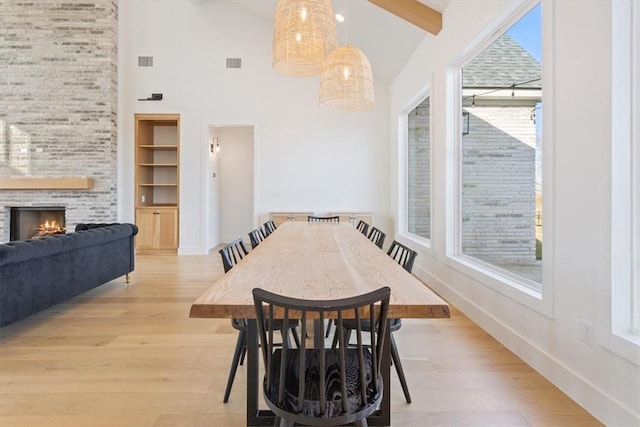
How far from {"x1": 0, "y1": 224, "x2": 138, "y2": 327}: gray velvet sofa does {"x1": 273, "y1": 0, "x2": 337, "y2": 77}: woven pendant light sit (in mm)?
2359

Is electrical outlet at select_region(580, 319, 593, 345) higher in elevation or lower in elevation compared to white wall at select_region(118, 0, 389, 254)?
lower

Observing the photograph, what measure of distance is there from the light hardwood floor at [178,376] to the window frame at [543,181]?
438 mm

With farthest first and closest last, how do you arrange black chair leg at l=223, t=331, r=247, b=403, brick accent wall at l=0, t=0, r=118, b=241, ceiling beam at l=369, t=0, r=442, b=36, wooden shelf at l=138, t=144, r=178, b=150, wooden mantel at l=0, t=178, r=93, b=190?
wooden shelf at l=138, t=144, r=178, b=150 < brick accent wall at l=0, t=0, r=118, b=241 < wooden mantel at l=0, t=178, r=93, b=190 < ceiling beam at l=369, t=0, r=442, b=36 < black chair leg at l=223, t=331, r=247, b=403

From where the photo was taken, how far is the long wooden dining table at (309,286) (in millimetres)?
1214

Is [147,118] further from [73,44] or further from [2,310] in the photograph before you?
[2,310]

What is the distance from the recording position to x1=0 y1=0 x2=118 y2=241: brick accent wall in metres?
6.18

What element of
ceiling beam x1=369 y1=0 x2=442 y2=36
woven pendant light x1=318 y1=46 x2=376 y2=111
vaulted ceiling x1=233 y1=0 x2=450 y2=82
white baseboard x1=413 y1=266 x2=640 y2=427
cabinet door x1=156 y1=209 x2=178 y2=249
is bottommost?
white baseboard x1=413 y1=266 x2=640 y2=427

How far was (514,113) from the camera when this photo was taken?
9.59 ft

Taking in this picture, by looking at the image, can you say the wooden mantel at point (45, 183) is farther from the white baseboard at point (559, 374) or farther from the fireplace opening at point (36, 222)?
the white baseboard at point (559, 374)

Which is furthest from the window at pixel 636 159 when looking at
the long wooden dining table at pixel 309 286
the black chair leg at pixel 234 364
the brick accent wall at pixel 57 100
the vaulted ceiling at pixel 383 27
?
the brick accent wall at pixel 57 100

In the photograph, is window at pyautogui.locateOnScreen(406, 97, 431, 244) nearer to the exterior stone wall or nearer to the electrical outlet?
the exterior stone wall

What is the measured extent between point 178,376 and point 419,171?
431 cm

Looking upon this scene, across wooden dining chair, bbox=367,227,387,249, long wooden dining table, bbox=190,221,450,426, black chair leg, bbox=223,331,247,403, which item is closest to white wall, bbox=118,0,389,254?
wooden dining chair, bbox=367,227,387,249

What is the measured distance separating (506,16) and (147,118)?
233 inches
